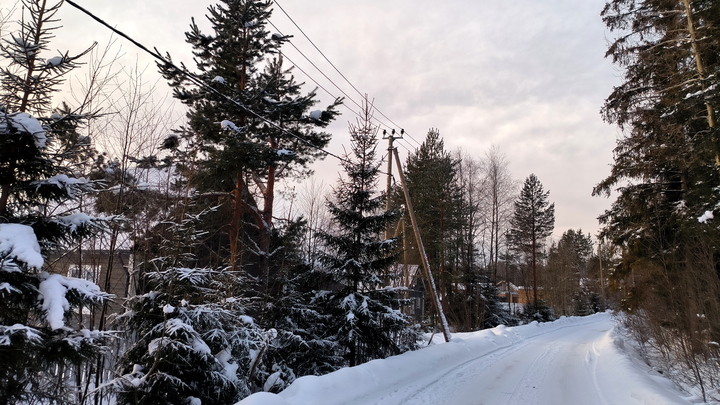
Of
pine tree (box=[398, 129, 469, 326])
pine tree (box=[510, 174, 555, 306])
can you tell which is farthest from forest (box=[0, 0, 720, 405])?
pine tree (box=[510, 174, 555, 306])

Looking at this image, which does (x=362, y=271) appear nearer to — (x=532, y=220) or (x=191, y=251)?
(x=191, y=251)

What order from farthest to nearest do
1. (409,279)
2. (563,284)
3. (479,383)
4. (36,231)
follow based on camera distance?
1. (563,284)
2. (409,279)
3. (479,383)
4. (36,231)

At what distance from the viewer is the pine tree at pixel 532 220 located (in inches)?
1503

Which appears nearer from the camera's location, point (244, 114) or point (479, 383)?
point (479, 383)

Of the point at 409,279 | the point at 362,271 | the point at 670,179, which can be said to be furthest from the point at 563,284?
the point at 362,271

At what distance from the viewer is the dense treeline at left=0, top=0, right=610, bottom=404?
12.4 ft

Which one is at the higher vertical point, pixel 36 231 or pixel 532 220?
pixel 532 220

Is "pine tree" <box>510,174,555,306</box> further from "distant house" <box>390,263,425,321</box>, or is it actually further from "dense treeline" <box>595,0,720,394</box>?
"dense treeline" <box>595,0,720,394</box>

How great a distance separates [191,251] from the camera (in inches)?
287

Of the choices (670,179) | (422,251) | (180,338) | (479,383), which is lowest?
(479,383)

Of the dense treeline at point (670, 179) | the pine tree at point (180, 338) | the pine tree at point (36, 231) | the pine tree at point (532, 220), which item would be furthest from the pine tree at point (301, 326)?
the pine tree at point (532, 220)

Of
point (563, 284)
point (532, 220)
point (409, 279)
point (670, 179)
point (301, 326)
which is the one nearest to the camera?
point (301, 326)

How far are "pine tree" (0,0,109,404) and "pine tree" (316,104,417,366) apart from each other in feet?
22.6

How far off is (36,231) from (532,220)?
40.0 meters
